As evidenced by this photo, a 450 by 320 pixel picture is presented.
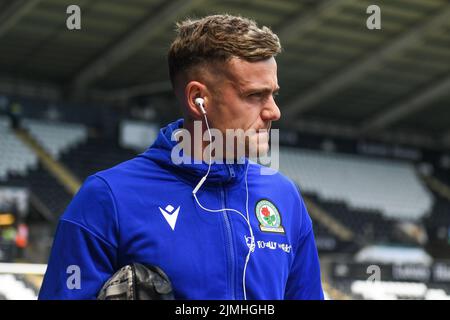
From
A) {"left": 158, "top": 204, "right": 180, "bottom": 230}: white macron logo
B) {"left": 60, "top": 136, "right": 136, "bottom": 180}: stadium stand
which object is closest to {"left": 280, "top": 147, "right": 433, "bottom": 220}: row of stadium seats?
{"left": 60, "top": 136, "right": 136, "bottom": 180}: stadium stand

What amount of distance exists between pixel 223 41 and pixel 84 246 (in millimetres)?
560

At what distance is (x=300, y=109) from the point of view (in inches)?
893

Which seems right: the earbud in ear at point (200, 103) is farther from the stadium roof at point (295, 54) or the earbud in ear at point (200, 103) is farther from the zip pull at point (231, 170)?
the stadium roof at point (295, 54)

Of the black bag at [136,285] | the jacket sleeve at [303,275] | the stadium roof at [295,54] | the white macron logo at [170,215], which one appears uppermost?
the stadium roof at [295,54]

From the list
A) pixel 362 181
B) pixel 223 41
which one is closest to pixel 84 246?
pixel 223 41

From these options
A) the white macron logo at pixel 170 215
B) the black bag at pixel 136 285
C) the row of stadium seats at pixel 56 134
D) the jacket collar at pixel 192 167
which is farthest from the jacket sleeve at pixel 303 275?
the row of stadium seats at pixel 56 134

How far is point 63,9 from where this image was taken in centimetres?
1692

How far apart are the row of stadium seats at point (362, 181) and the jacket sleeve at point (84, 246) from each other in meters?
19.8

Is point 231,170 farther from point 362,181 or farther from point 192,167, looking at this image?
point 362,181

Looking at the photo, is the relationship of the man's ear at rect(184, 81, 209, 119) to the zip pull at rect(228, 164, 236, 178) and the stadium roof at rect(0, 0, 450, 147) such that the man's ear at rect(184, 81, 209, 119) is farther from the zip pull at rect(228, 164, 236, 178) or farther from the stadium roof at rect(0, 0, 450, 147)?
the stadium roof at rect(0, 0, 450, 147)

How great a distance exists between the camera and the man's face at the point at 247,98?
225cm

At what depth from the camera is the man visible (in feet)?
7.12

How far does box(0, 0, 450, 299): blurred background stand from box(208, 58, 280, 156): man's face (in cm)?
1138
